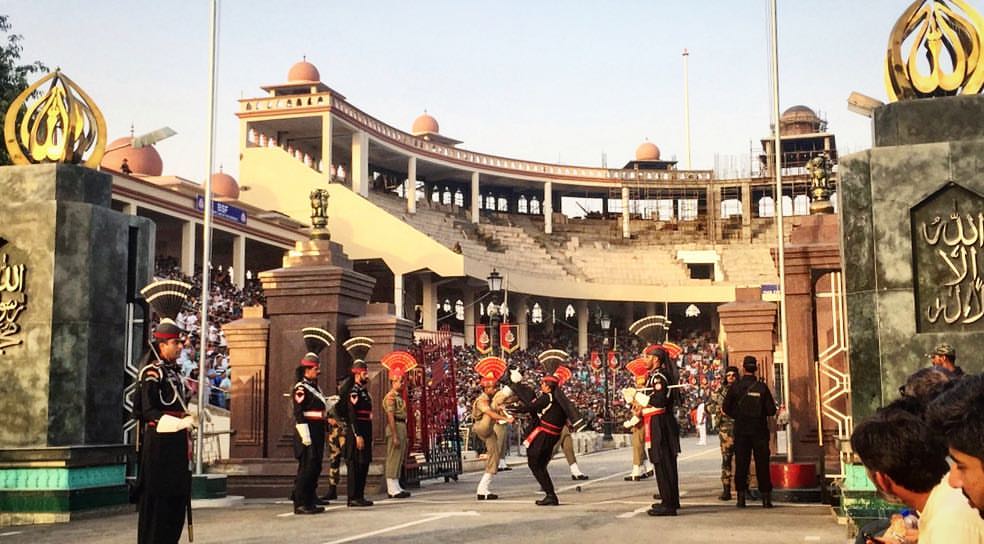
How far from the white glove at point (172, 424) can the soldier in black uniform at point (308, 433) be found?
13.3ft

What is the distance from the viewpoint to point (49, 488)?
12.4 meters

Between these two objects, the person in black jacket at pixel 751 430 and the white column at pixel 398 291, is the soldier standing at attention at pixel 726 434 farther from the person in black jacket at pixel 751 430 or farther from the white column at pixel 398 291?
the white column at pixel 398 291

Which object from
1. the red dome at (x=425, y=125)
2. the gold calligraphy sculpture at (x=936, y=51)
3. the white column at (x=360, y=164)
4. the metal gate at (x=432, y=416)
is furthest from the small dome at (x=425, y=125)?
the gold calligraphy sculpture at (x=936, y=51)

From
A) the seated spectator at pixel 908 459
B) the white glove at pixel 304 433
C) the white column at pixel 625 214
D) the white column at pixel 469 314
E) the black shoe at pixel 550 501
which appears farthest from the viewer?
the white column at pixel 625 214

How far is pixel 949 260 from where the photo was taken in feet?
30.7

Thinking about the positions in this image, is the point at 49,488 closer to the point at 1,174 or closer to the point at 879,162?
the point at 1,174

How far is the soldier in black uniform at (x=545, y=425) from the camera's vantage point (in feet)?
45.5

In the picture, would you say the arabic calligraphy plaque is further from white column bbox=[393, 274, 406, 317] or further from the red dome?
the red dome

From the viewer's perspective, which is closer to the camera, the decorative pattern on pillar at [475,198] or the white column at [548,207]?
the decorative pattern on pillar at [475,198]

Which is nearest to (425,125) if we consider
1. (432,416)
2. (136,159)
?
(136,159)

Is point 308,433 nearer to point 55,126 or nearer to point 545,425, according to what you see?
point 545,425

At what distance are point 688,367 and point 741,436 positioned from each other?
35828 mm

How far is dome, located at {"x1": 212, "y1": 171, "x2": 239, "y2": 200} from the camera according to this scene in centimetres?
4550

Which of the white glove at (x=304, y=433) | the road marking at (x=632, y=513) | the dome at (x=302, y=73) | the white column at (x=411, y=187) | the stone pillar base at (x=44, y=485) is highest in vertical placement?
the dome at (x=302, y=73)
